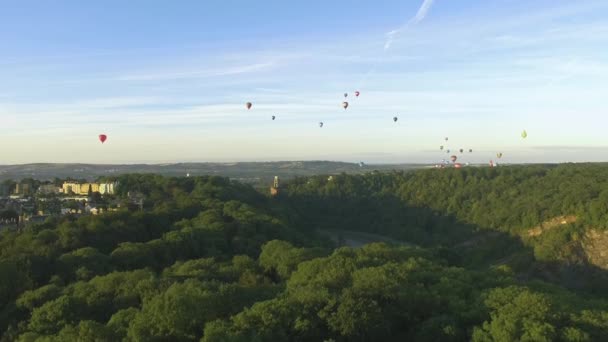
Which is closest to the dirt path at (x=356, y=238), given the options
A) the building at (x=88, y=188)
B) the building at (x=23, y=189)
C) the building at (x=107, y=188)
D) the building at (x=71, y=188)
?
the building at (x=107, y=188)

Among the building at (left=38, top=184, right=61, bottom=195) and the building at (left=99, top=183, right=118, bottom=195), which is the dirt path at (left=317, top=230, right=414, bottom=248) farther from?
the building at (left=38, top=184, right=61, bottom=195)

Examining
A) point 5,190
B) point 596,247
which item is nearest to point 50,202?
point 5,190

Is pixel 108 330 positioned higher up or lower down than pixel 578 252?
higher up

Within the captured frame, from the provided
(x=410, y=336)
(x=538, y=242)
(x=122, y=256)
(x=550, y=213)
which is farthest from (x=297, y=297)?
(x=550, y=213)

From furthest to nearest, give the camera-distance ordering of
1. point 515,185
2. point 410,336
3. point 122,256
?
point 515,185
point 122,256
point 410,336

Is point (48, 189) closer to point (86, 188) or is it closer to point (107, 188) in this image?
point (86, 188)

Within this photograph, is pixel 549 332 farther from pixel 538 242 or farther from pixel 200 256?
pixel 538 242

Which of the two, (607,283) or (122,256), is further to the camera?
(607,283)

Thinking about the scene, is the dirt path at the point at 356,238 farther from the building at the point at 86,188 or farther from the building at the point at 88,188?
the building at the point at 88,188
